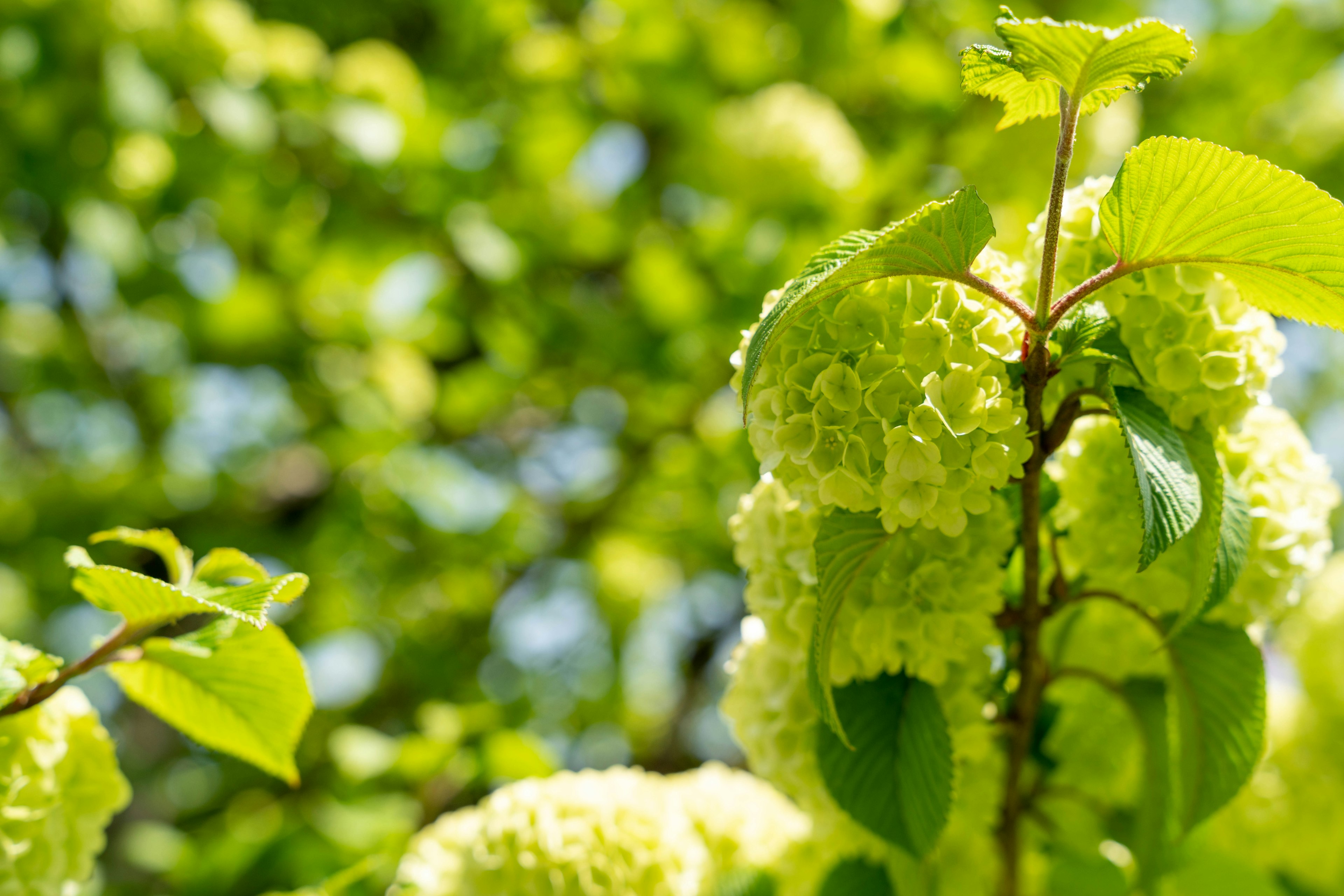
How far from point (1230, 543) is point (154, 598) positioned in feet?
2.04

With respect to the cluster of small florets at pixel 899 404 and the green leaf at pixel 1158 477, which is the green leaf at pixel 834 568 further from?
the green leaf at pixel 1158 477

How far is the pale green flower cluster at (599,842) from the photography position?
2.76 feet

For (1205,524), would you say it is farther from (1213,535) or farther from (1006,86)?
(1006,86)

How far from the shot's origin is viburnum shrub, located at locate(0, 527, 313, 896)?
0.64 m

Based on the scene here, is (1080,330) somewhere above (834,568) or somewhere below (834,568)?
above

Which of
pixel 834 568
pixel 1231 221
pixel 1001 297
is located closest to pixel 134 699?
pixel 834 568

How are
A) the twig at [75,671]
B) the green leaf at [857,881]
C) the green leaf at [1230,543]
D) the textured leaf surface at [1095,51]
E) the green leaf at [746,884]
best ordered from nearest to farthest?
the textured leaf surface at [1095,51], the green leaf at [1230,543], the twig at [75,671], the green leaf at [857,881], the green leaf at [746,884]

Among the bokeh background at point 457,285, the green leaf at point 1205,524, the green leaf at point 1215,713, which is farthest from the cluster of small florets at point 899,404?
the bokeh background at point 457,285

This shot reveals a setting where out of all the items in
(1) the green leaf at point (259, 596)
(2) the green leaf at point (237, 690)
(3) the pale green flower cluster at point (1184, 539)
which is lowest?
(2) the green leaf at point (237, 690)

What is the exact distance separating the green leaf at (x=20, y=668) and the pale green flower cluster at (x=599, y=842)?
1.27 feet

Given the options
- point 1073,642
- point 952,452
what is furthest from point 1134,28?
point 1073,642

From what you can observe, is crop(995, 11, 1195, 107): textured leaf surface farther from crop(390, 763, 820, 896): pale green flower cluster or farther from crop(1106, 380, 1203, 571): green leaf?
crop(390, 763, 820, 896): pale green flower cluster

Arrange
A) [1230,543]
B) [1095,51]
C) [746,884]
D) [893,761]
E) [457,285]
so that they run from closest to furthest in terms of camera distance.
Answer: [1095,51]
[1230,543]
[893,761]
[746,884]
[457,285]

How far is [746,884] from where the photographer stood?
89cm
